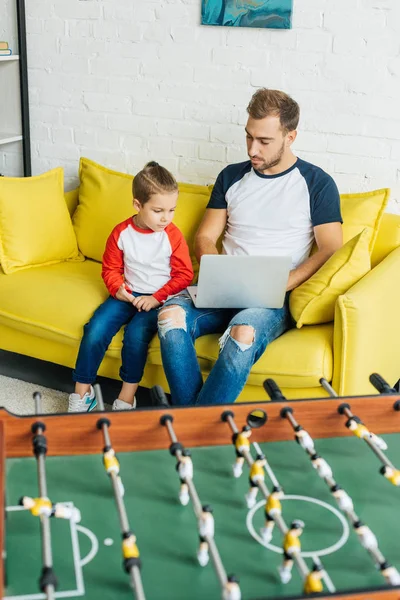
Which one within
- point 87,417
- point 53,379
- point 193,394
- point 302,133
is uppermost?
point 302,133

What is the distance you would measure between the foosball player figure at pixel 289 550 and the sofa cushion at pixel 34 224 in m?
2.24

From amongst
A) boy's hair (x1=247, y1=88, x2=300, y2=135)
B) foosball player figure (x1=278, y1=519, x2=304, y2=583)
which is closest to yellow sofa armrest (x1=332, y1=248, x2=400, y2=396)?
boy's hair (x1=247, y1=88, x2=300, y2=135)

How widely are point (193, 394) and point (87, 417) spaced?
119 cm

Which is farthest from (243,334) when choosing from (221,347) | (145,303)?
(145,303)

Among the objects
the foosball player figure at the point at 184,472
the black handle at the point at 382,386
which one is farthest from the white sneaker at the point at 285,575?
the black handle at the point at 382,386

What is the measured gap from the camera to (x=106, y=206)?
328 centimetres

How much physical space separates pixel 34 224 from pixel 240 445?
2076 millimetres

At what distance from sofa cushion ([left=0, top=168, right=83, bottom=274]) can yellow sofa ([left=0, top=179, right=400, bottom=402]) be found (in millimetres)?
58

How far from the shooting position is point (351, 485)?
1.35 meters

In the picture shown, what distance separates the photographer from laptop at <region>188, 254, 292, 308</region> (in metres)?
2.41

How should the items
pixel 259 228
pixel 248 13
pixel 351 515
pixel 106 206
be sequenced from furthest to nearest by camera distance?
pixel 106 206, pixel 248 13, pixel 259 228, pixel 351 515

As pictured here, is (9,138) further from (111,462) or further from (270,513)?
(270,513)

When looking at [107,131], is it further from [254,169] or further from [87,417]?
[87,417]

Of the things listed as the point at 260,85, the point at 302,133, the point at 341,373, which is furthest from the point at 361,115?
the point at 341,373
